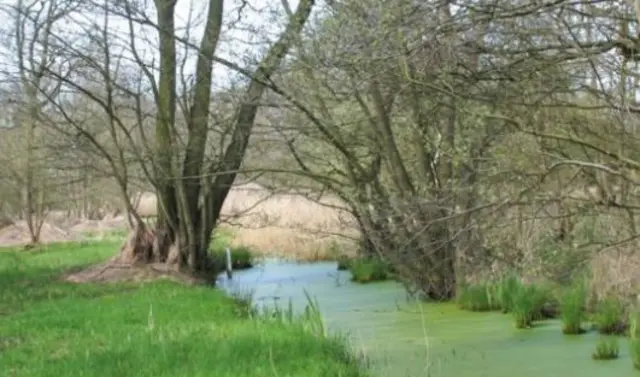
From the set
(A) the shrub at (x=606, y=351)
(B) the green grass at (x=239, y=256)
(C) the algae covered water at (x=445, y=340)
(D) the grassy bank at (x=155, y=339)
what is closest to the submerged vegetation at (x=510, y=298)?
(C) the algae covered water at (x=445, y=340)

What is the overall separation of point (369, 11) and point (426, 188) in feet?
9.33

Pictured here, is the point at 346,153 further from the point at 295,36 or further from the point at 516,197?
the point at 516,197

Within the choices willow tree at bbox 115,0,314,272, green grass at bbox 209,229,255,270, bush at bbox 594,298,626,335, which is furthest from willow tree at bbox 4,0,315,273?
bush at bbox 594,298,626,335

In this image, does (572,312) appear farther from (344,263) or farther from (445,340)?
(344,263)

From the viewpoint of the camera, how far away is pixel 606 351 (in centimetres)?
862

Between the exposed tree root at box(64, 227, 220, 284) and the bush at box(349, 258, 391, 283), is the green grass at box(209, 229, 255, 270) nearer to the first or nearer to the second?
the exposed tree root at box(64, 227, 220, 284)

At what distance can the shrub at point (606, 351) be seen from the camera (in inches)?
339

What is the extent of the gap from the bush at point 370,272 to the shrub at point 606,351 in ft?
29.0

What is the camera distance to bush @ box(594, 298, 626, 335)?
9.89 m

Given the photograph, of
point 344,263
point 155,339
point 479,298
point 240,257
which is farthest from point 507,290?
point 240,257

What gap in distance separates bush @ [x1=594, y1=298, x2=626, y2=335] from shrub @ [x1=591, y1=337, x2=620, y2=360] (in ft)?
3.61

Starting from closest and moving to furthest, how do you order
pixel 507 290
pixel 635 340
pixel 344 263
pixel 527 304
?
pixel 635 340 < pixel 527 304 < pixel 507 290 < pixel 344 263

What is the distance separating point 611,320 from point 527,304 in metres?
1.22

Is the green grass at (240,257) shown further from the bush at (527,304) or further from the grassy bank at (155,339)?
the bush at (527,304)
